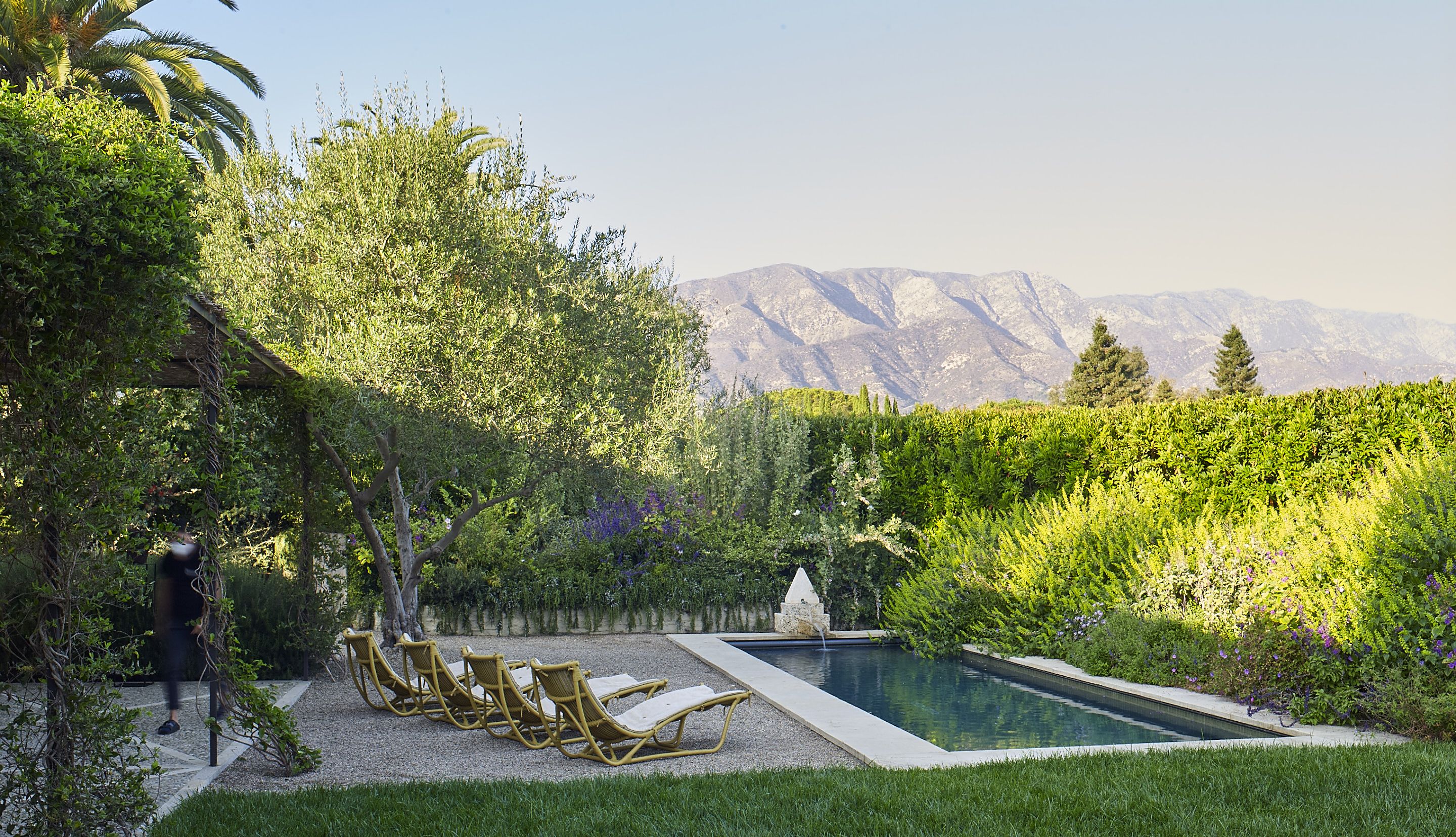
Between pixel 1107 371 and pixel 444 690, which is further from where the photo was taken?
pixel 1107 371

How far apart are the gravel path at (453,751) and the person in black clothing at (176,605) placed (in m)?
0.90

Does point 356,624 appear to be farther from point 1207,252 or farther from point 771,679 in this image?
point 1207,252

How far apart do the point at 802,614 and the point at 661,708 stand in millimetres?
6115

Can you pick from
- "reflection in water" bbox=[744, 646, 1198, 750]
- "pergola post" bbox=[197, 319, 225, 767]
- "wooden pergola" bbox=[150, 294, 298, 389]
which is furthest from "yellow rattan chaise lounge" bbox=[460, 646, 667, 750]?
"wooden pergola" bbox=[150, 294, 298, 389]

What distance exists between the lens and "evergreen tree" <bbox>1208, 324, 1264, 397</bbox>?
57719 millimetres

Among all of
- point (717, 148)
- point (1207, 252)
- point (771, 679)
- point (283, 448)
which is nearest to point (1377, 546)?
point (771, 679)

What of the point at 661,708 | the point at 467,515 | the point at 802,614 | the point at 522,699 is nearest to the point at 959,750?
the point at 661,708

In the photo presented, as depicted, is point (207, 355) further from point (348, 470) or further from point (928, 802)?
point (928, 802)

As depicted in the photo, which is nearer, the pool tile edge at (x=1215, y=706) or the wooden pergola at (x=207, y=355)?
the wooden pergola at (x=207, y=355)

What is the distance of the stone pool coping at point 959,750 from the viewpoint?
586cm

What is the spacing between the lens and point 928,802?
4.62 meters

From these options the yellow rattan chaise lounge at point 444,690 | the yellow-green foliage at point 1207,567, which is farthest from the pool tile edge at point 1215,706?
the yellow rattan chaise lounge at point 444,690

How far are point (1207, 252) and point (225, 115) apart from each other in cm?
15675

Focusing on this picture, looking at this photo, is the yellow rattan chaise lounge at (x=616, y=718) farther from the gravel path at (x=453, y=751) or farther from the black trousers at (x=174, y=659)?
the black trousers at (x=174, y=659)
